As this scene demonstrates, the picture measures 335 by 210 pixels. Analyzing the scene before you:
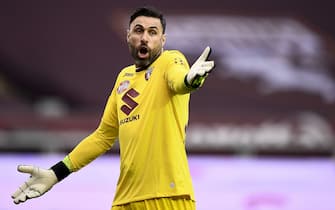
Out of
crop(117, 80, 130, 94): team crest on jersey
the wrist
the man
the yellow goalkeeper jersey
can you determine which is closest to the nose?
the man

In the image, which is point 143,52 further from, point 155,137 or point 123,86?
point 155,137

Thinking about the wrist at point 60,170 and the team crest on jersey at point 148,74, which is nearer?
the team crest on jersey at point 148,74

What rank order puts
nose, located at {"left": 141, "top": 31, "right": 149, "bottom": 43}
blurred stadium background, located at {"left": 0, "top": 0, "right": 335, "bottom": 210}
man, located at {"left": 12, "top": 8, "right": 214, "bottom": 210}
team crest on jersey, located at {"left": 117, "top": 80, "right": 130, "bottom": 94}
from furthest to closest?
1. blurred stadium background, located at {"left": 0, "top": 0, "right": 335, "bottom": 210}
2. team crest on jersey, located at {"left": 117, "top": 80, "right": 130, "bottom": 94}
3. nose, located at {"left": 141, "top": 31, "right": 149, "bottom": 43}
4. man, located at {"left": 12, "top": 8, "right": 214, "bottom": 210}

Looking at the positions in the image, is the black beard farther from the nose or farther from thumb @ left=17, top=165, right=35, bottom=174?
thumb @ left=17, top=165, right=35, bottom=174

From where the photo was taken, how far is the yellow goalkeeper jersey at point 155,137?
204 inches

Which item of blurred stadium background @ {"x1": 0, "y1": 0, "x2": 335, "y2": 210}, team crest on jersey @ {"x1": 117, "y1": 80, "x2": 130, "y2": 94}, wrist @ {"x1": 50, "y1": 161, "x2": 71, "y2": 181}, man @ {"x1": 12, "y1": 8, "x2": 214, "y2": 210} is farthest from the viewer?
blurred stadium background @ {"x1": 0, "y1": 0, "x2": 335, "y2": 210}

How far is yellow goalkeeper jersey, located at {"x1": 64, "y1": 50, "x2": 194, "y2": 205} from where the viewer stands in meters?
5.19

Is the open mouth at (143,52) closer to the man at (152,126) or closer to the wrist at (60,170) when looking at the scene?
the man at (152,126)

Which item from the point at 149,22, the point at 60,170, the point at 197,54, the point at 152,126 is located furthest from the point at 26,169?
the point at 197,54

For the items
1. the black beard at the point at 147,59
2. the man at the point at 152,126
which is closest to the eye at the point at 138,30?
the man at the point at 152,126

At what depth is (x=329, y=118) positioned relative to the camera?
13109 millimetres

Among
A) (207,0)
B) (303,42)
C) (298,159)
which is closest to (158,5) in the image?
(207,0)

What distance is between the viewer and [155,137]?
5223 mm

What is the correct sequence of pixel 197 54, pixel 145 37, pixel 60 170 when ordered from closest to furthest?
pixel 145 37, pixel 60 170, pixel 197 54
